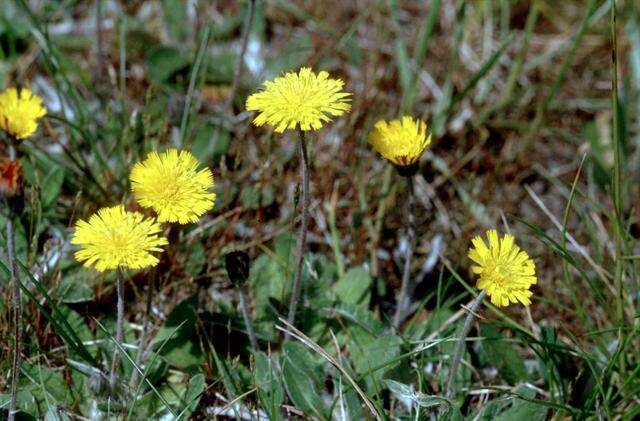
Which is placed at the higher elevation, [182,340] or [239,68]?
[239,68]

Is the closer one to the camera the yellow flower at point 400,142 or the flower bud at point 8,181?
the flower bud at point 8,181

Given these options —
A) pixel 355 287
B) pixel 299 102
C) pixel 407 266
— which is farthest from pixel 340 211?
pixel 299 102

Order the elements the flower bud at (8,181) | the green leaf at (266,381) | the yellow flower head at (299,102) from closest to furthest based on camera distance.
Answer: the flower bud at (8,181)
the yellow flower head at (299,102)
the green leaf at (266,381)

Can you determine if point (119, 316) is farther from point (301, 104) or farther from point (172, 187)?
point (301, 104)

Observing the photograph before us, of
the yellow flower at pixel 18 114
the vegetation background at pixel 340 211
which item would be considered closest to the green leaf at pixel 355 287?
the vegetation background at pixel 340 211

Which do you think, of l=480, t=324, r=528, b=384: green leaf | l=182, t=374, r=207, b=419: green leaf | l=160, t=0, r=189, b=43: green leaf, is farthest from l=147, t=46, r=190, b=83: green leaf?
l=480, t=324, r=528, b=384: green leaf

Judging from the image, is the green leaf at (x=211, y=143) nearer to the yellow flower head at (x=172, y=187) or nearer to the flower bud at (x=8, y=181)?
the yellow flower head at (x=172, y=187)

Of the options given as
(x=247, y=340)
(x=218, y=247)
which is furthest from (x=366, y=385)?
(x=218, y=247)
